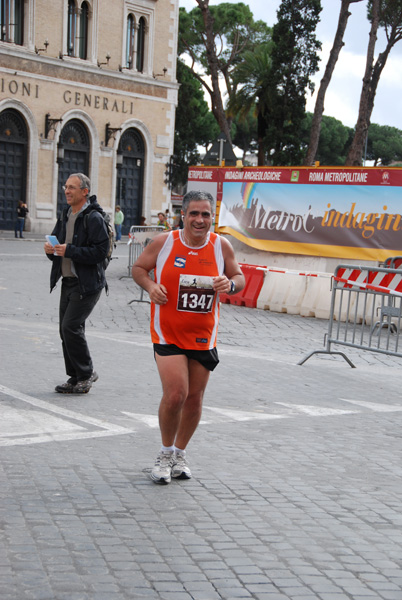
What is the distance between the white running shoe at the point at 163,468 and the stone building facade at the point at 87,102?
3045 centimetres

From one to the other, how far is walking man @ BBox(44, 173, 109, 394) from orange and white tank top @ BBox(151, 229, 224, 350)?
2.40 metres

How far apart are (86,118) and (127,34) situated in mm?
4720

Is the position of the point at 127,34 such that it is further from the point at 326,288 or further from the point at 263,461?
the point at 263,461

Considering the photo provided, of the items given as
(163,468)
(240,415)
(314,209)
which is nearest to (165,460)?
(163,468)

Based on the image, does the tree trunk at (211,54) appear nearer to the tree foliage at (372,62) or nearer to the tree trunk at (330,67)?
the tree trunk at (330,67)

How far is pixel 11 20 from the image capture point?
113 feet

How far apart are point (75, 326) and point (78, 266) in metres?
0.52

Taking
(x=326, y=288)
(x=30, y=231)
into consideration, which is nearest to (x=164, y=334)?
(x=326, y=288)

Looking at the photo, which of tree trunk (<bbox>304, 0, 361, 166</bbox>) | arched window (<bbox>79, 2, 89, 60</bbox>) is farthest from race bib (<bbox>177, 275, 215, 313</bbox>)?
arched window (<bbox>79, 2, 89, 60</bbox>)

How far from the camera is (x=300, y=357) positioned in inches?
448

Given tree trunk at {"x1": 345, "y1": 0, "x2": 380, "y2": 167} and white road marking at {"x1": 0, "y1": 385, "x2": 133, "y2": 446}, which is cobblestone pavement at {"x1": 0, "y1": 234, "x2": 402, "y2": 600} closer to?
white road marking at {"x1": 0, "y1": 385, "x2": 133, "y2": 446}

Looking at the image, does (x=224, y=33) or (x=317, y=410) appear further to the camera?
(x=224, y=33)

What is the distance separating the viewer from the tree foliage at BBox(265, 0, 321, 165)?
141ft

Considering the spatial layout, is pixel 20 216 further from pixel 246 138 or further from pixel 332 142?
pixel 332 142
